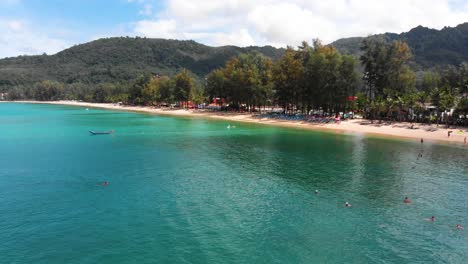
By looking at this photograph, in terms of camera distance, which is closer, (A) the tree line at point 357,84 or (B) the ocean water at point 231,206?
(B) the ocean water at point 231,206

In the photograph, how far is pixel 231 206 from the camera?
3219cm

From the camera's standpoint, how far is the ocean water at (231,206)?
78.6 feet

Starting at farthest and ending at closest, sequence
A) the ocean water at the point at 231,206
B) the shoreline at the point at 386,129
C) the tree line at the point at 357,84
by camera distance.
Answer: the tree line at the point at 357,84 < the shoreline at the point at 386,129 < the ocean water at the point at 231,206

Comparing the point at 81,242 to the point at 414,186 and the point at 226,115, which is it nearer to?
the point at 414,186

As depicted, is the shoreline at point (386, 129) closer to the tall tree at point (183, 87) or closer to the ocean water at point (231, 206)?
the ocean water at point (231, 206)

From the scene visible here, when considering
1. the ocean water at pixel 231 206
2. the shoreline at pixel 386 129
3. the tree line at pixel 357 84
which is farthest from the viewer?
the tree line at pixel 357 84

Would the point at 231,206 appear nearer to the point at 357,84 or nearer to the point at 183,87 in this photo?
the point at 357,84

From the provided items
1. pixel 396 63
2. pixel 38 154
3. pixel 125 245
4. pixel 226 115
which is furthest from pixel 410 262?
pixel 226 115

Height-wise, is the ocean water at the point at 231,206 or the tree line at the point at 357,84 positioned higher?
the tree line at the point at 357,84

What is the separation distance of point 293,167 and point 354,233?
2094 centimetres

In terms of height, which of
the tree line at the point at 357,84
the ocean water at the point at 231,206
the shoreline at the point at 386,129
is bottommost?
the ocean water at the point at 231,206

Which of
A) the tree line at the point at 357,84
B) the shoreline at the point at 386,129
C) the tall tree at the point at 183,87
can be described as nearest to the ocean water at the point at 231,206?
the shoreline at the point at 386,129

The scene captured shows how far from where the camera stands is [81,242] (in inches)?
974

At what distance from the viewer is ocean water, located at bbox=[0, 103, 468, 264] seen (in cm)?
2395
